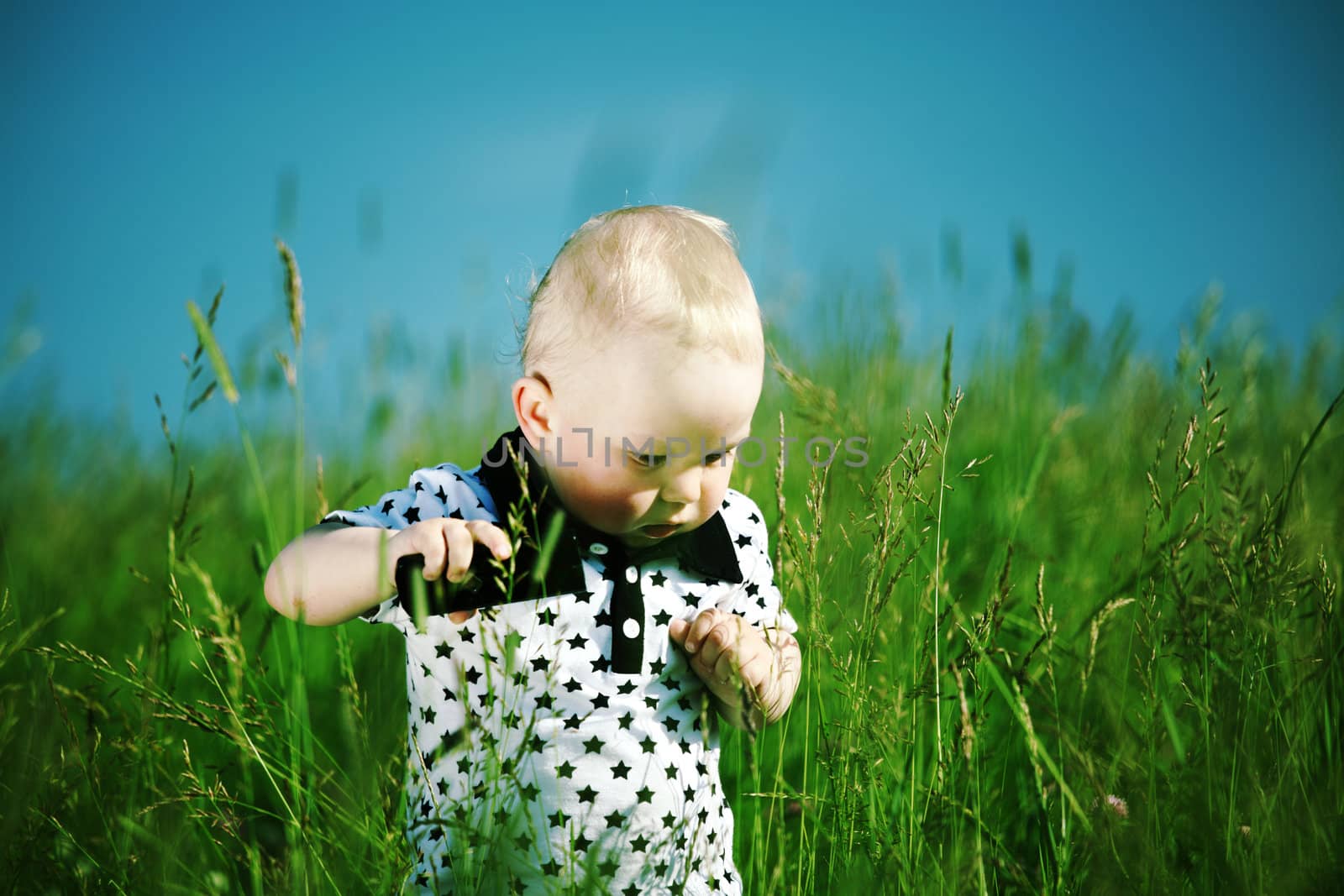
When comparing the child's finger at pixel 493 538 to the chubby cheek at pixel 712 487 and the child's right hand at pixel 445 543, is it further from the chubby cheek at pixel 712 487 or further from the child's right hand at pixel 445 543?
the chubby cheek at pixel 712 487

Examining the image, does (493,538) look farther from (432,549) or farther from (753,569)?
(753,569)

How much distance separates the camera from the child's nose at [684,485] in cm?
149

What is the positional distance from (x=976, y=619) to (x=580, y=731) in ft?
2.18

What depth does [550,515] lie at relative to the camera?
1619 mm

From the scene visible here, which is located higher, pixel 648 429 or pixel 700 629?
pixel 648 429

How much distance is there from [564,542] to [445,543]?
9.7 inches

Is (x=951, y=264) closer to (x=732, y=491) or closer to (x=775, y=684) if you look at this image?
(x=732, y=491)

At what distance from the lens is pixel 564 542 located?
158 cm

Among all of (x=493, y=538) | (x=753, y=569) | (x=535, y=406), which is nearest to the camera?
(x=493, y=538)

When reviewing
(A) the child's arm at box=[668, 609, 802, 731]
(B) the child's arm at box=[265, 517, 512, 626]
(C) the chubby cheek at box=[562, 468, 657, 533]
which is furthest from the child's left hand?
(B) the child's arm at box=[265, 517, 512, 626]

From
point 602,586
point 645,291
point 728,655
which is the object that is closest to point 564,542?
point 602,586

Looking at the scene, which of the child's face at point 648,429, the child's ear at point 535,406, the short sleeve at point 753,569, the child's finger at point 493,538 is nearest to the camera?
the child's finger at point 493,538

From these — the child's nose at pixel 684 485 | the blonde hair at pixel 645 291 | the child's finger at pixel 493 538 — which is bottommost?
the child's finger at pixel 493 538

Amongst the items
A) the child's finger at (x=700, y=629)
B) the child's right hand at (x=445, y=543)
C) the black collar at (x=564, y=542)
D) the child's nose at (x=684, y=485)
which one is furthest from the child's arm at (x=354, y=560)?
the child's finger at (x=700, y=629)
